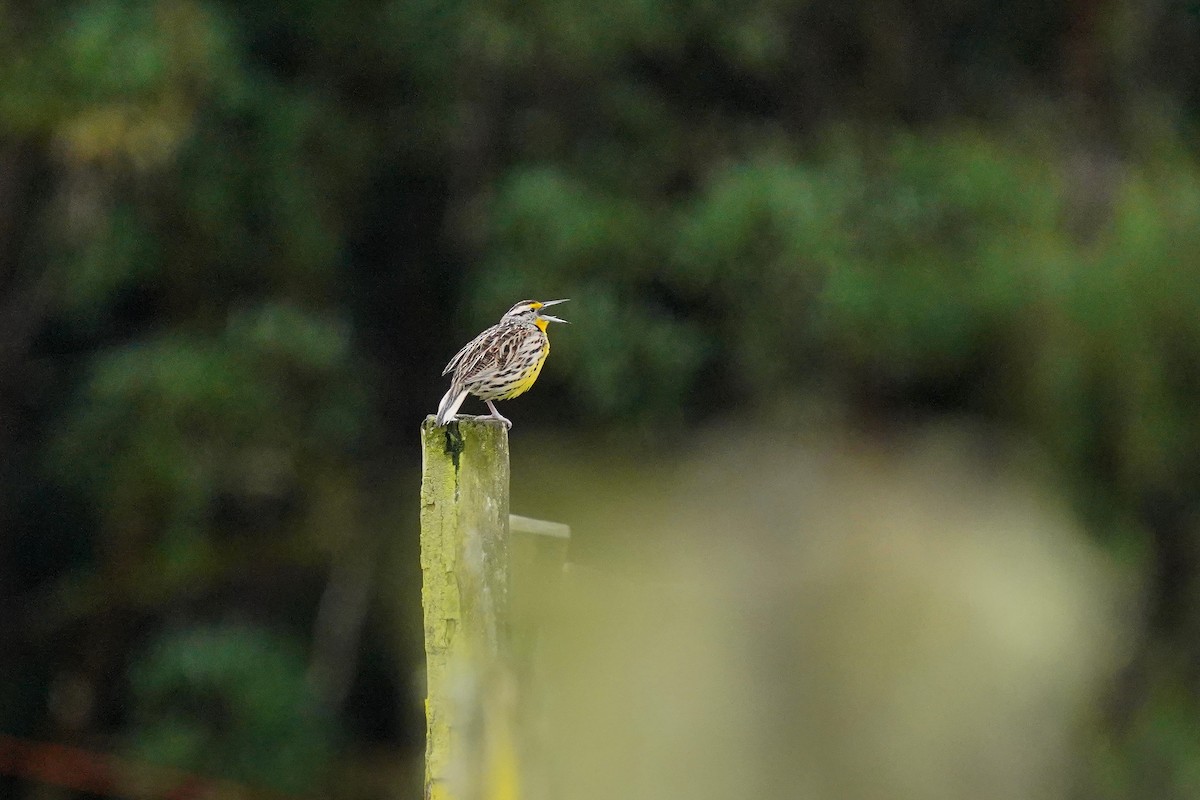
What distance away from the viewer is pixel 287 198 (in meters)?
9.25

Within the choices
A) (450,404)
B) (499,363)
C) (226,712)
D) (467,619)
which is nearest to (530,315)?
(499,363)

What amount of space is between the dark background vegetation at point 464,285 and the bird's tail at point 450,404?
15.9 feet

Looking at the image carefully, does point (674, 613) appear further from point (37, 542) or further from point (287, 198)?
point (37, 542)

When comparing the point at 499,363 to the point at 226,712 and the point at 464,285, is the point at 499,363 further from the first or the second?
the point at 464,285

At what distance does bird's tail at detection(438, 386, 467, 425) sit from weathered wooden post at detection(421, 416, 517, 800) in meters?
0.08

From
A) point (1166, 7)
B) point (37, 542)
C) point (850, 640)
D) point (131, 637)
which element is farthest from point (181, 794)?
point (850, 640)

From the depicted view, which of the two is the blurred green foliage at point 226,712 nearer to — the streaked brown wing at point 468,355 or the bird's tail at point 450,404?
the streaked brown wing at point 468,355

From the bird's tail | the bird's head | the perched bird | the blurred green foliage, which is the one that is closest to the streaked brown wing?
the perched bird

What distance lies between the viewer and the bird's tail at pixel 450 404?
8.55 ft

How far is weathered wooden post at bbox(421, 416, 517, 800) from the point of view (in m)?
2.43

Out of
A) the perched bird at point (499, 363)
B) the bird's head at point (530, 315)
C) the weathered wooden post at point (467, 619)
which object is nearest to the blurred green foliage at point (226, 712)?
the bird's head at point (530, 315)

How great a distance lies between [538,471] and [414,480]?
4.05 ft

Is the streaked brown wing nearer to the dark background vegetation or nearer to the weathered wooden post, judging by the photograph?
the weathered wooden post

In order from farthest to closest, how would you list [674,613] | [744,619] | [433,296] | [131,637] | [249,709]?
[433,296]
[131,637]
[249,709]
[674,613]
[744,619]
